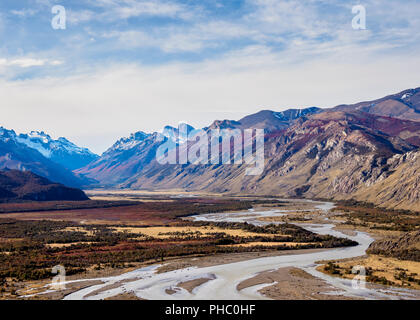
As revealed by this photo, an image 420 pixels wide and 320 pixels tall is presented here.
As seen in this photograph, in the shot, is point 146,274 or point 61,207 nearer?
point 146,274
